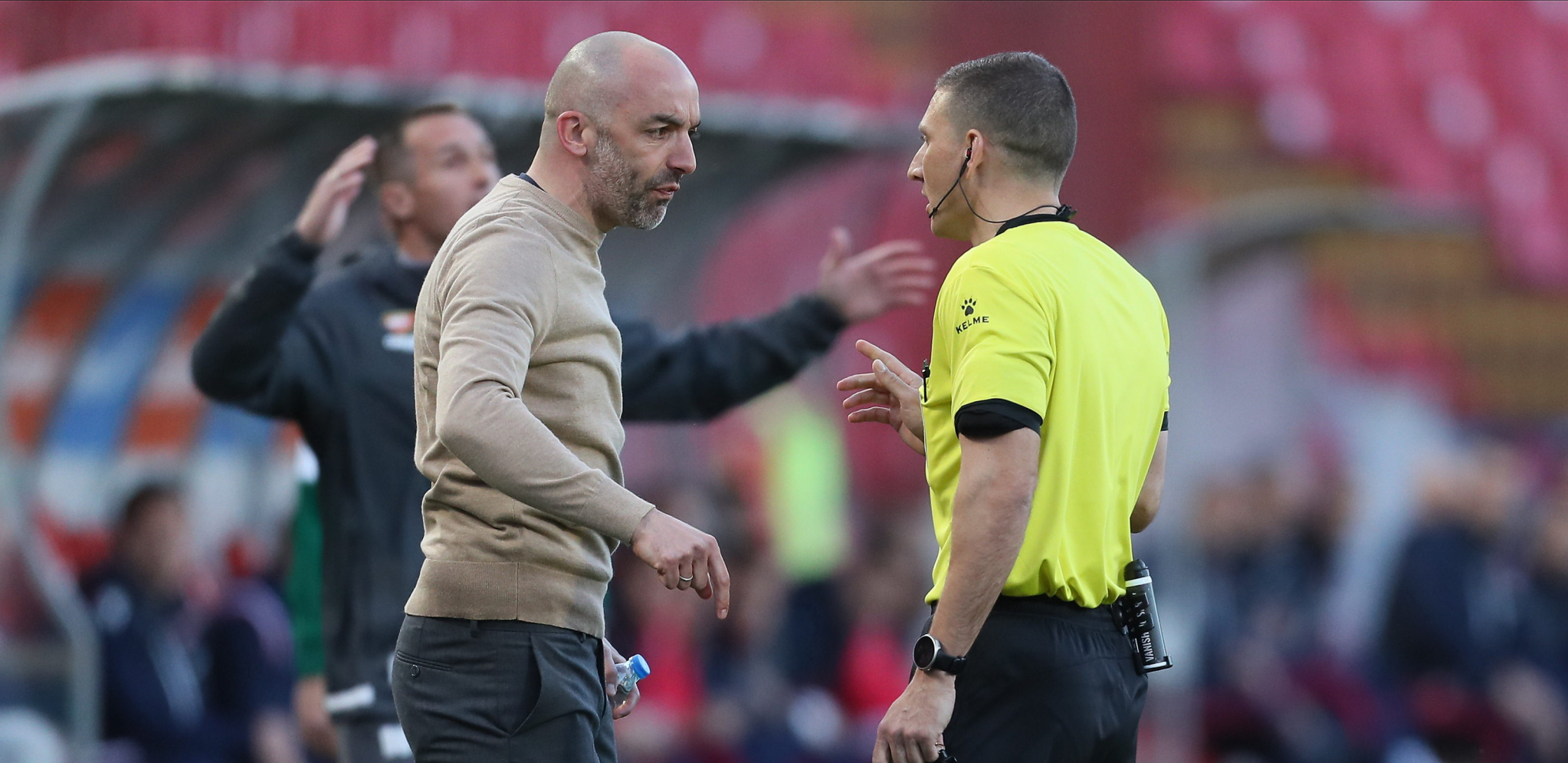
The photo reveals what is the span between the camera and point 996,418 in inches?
117

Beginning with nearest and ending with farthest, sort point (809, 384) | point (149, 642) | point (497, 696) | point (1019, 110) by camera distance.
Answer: point (497, 696) < point (1019, 110) < point (149, 642) < point (809, 384)

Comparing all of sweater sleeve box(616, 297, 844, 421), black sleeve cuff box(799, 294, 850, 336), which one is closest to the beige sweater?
sweater sleeve box(616, 297, 844, 421)

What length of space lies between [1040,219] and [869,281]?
4.54 ft

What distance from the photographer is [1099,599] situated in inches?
126

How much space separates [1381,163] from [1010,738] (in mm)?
10997

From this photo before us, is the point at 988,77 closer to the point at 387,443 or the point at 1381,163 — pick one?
the point at 387,443

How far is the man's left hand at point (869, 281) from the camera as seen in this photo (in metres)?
4.59

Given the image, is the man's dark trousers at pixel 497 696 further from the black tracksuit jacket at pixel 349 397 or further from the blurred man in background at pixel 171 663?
the blurred man in background at pixel 171 663

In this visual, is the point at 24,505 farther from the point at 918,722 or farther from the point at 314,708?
the point at 918,722

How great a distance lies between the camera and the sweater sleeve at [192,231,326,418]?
418cm

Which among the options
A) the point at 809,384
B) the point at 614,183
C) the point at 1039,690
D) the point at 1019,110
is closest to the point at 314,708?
the point at 614,183

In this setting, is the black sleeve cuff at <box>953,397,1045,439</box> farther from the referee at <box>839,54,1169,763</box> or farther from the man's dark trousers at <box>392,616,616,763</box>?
the man's dark trousers at <box>392,616,616,763</box>

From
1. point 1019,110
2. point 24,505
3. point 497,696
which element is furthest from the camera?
point 24,505

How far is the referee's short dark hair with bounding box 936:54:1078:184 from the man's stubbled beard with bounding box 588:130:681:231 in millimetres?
533
